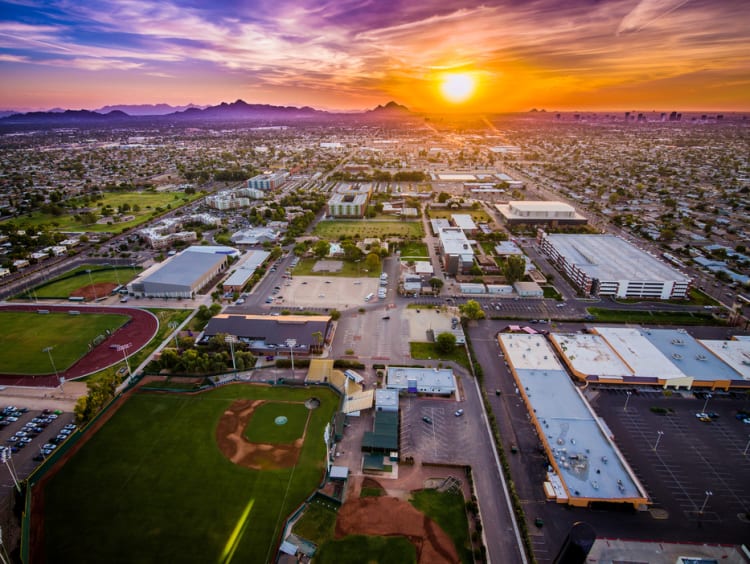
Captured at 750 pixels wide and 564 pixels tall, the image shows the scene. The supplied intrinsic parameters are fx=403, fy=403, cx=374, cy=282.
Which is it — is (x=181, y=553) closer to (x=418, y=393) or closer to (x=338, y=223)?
(x=418, y=393)

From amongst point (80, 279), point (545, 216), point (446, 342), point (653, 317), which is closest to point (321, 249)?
point (446, 342)

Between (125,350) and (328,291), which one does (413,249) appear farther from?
(125,350)

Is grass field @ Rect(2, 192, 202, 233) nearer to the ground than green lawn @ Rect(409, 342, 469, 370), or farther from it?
farther from it

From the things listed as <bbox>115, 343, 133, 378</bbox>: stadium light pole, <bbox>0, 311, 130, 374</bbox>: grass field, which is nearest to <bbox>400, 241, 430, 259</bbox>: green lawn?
<bbox>115, 343, 133, 378</bbox>: stadium light pole

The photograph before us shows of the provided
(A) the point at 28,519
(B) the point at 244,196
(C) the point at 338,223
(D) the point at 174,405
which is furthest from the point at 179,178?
(A) the point at 28,519

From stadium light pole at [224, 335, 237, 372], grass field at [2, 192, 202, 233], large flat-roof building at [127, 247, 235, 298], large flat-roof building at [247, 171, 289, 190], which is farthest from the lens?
large flat-roof building at [247, 171, 289, 190]

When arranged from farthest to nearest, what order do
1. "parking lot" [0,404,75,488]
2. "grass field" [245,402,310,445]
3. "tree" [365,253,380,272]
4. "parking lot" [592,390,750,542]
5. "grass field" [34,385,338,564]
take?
"tree" [365,253,380,272] < "grass field" [245,402,310,445] < "parking lot" [0,404,75,488] < "parking lot" [592,390,750,542] < "grass field" [34,385,338,564]

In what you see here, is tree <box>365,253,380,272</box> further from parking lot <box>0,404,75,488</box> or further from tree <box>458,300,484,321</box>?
parking lot <box>0,404,75,488</box>

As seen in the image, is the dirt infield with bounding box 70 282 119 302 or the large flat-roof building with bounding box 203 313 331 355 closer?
the large flat-roof building with bounding box 203 313 331 355
